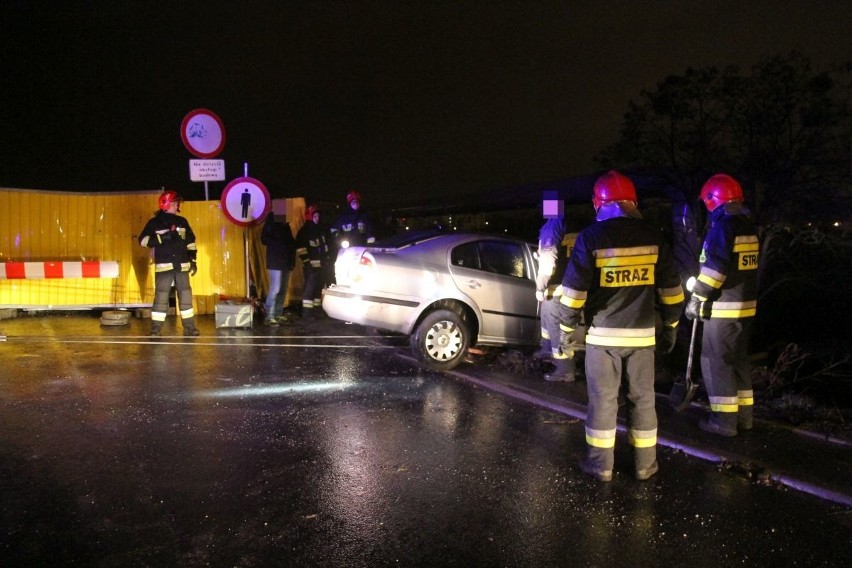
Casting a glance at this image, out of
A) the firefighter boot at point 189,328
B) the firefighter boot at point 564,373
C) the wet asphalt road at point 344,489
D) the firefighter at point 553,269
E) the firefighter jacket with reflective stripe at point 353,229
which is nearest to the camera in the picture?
the wet asphalt road at point 344,489

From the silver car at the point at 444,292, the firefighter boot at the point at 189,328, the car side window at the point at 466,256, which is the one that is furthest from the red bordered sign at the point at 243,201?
the car side window at the point at 466,256

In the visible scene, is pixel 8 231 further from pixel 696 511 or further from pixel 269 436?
pixel 696 511

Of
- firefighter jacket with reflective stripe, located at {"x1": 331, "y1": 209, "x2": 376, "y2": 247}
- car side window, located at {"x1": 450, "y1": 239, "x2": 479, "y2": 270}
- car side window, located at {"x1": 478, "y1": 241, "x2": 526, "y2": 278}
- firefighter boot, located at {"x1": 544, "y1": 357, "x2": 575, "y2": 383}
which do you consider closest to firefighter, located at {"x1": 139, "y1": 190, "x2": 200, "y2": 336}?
firefighter jacket with reflective stripe, located at {"x1": 331, "y1": 209, "x2": 376, "y2": 247}

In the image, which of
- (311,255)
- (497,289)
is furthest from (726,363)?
(311,255)

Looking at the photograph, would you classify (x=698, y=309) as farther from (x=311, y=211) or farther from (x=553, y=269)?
(x=311, y=211)

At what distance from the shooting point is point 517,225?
97.7 feet

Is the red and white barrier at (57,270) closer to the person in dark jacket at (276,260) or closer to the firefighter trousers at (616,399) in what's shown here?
the person in dark jacket at (276,260)

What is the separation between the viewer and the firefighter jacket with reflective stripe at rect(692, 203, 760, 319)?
4598 millimetres

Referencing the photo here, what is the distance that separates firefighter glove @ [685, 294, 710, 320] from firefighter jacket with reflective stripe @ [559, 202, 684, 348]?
1.01 meters

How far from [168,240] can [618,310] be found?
22.1 feet

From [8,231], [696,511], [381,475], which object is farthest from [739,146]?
[8,231]

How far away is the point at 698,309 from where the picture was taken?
15.7ft

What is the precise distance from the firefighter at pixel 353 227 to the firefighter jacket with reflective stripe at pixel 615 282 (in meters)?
7.17

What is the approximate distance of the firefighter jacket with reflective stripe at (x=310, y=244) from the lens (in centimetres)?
1034
